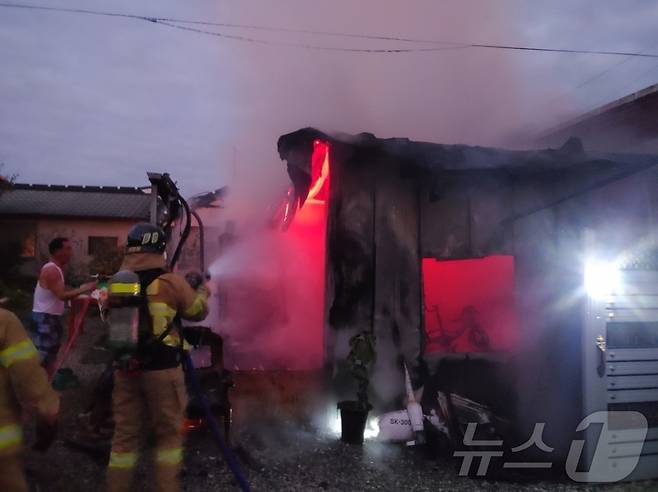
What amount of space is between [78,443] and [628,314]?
5.63 meters

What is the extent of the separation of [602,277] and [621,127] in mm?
8504

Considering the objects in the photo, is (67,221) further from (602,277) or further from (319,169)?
(602,277)

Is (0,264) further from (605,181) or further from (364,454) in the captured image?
(605,181)

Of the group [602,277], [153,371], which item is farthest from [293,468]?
[602,277]

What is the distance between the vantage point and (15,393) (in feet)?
8.07

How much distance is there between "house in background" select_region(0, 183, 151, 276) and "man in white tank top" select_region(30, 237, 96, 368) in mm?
16686

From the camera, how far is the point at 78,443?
5.04 meters

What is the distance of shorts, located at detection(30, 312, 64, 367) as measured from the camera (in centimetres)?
532

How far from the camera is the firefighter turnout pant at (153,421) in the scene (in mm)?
3578

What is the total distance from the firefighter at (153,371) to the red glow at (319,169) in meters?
2.65

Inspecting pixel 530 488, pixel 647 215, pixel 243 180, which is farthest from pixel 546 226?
pixel 243 180

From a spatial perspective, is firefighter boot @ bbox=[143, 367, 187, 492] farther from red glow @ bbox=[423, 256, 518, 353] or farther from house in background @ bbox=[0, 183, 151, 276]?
house in background @ bbox=[0, 183, 151, 276]

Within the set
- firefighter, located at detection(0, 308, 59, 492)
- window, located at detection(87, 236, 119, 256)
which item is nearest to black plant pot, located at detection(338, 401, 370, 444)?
firefighter, located at detection(0, 308, 59, 492)

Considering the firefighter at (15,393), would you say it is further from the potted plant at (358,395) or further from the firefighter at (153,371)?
the potted plant at (358,395)
